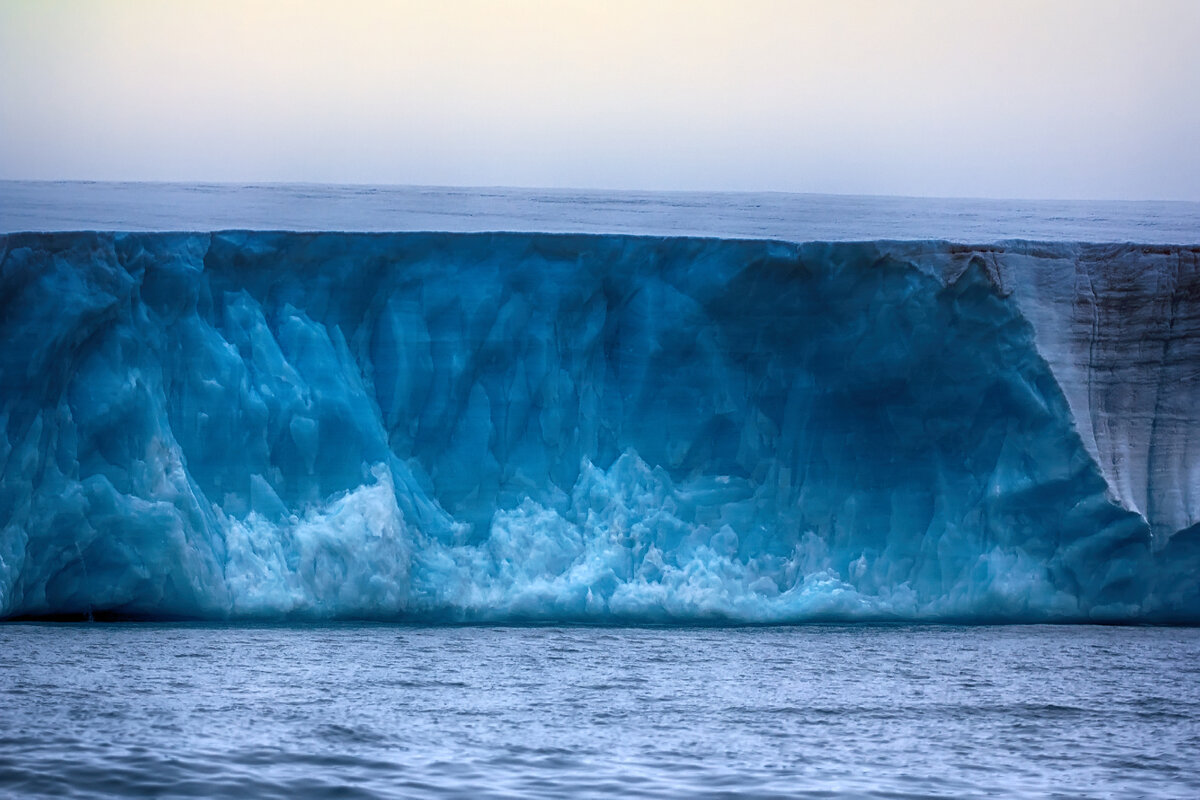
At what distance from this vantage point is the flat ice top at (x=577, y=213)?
891 cm

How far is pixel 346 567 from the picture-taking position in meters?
8.12

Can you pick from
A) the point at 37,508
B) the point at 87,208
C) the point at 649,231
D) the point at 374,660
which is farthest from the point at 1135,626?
the point at 87,208

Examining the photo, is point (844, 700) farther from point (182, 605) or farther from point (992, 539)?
point (182, 605)

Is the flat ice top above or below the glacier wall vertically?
above

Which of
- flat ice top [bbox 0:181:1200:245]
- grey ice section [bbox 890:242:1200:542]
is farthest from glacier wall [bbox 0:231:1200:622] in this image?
flat ice top [bbox 0:181:1200:245]

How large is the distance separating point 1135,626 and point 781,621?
6.67 feet

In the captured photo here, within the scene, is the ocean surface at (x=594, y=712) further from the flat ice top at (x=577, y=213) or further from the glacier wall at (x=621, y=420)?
the flat ice top at (x=577, y=213)

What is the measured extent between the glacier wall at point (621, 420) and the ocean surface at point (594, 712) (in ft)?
1.07

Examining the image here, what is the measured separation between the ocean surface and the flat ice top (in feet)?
7.73

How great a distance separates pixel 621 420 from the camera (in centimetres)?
879

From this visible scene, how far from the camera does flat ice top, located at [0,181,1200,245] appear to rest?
29.2 ft

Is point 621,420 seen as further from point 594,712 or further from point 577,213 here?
point 594,712

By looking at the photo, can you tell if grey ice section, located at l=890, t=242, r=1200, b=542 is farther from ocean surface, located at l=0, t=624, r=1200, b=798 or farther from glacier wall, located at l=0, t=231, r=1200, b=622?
ocean surface, located at l=0, t=624, r=1200, b=798

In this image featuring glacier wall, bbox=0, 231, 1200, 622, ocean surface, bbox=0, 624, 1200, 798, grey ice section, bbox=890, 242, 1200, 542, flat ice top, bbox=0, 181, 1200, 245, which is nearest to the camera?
ocean surface, bbox=0, 624, 1200, 798
